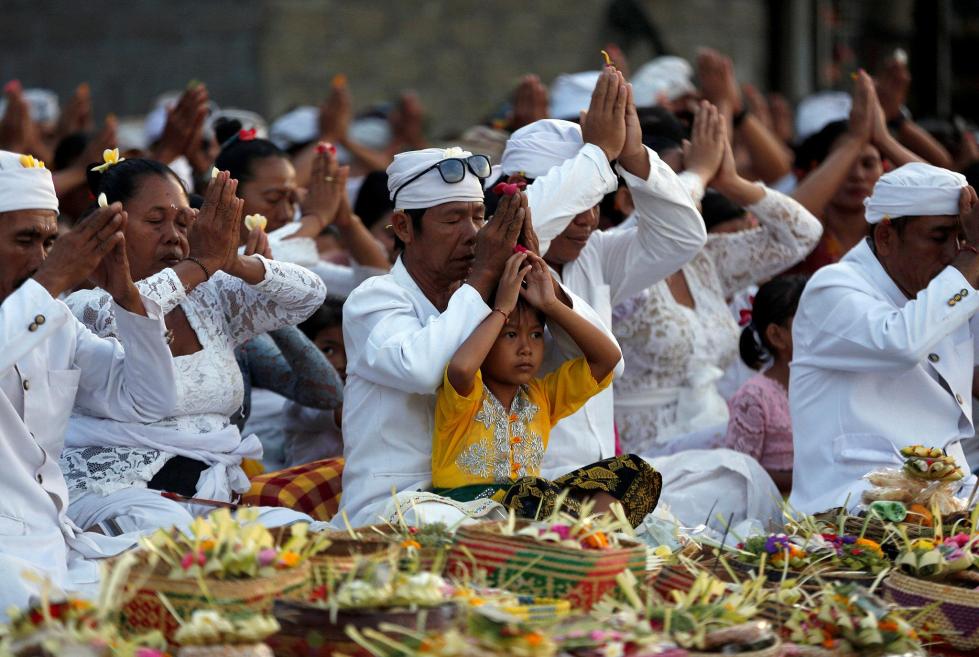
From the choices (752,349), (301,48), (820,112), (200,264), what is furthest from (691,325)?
(301,48)

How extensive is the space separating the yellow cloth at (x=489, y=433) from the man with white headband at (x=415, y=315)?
0.10 m

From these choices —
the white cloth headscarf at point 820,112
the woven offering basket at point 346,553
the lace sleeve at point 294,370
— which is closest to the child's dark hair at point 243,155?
the lace sleeve at point 294,370

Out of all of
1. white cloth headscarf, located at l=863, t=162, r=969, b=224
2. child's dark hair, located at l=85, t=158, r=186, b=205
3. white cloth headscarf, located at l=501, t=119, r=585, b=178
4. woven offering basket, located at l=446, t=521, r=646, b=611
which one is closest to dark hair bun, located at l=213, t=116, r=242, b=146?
child's dark hair, located at l=85, t=158, r=186, b=205

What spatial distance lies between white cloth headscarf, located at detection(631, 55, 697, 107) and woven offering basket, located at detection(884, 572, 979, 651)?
5690 mm

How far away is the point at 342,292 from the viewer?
7129 mm

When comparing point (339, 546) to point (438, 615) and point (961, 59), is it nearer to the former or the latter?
point (438, 615)

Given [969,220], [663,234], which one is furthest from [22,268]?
[969,220]

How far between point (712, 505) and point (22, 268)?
2768 millimetres

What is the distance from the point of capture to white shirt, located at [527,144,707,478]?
18.1ft

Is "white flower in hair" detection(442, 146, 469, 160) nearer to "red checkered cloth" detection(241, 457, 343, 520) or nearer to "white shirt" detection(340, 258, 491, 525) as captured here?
"white shirt" detection(340, 258, 491, 525)

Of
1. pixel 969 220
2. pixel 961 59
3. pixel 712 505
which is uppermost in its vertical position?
pixel 961 59

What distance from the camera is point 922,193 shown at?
563 centimetres

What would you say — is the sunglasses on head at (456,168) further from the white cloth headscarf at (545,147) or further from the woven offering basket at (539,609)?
the woven offering basket at (539,609)

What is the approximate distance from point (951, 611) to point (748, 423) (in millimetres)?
2223
